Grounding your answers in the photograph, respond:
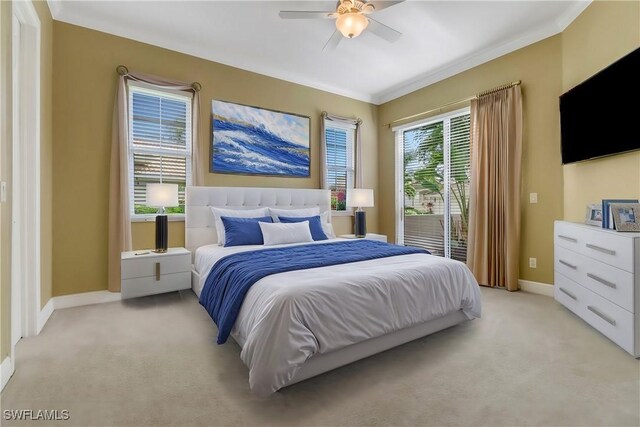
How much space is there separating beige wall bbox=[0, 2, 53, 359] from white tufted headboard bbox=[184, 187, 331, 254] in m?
1.26

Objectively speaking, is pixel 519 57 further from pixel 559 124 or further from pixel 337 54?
pixel 337 54

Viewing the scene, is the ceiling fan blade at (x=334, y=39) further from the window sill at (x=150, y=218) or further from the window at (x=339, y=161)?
the window sill at (x=150, y=218)

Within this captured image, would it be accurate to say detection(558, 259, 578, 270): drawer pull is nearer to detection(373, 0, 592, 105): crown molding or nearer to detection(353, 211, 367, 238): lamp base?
detection(353, 211, 367, 238): lamp base

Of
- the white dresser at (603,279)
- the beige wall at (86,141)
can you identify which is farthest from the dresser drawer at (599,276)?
the beige wall at (86,141)

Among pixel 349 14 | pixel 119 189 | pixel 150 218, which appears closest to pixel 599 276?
pixel 349 14

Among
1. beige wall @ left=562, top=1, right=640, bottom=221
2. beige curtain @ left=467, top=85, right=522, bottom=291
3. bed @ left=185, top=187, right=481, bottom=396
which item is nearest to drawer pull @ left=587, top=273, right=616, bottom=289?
beige wall @ left=562, top=1, right=640, bottom=221

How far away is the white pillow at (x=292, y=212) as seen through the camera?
391 cm

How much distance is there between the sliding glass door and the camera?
4336mm

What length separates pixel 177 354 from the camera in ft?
6.98

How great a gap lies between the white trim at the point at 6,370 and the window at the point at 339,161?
392 cm

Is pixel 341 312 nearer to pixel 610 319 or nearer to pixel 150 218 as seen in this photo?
pixel 610 319

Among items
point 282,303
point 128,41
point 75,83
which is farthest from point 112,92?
point 282,303

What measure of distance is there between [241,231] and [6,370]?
202 cm

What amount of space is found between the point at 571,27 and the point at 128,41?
15.6ft
